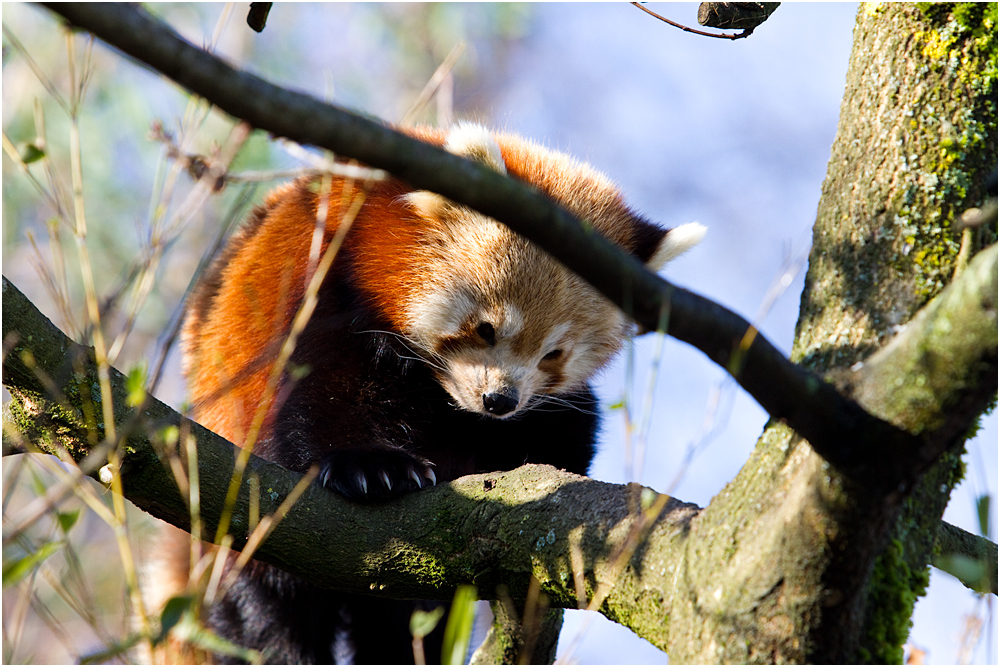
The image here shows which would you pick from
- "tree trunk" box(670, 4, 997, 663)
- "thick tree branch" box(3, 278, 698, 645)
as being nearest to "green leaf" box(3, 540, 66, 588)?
"thick tree branch" box(3, 278, 698, 645)

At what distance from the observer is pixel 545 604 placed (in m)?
2.22

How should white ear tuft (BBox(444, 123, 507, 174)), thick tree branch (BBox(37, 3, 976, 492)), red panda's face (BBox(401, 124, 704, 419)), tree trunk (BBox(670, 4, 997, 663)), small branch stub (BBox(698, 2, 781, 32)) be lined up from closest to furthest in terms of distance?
thick tree branch (BBox(37, 3, 976, 492)), tree trunk (BBox(670, 4, 997, 663)), small branch stub (BBox(698, 2, 781, 32)), white ear tuft (BBox(444, 123, 507, 174)), red panda's face (BBox(401, 124, 704, 419))

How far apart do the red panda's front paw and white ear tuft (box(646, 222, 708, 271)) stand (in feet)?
5.12

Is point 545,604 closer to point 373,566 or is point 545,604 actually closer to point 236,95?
point 373,566

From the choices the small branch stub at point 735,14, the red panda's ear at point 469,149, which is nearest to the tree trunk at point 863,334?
the small branch stub at point 735,14

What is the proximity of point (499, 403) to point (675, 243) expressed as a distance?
3.51ft

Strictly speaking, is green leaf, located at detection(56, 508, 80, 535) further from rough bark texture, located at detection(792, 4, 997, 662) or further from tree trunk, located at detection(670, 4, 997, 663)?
rough bark texture, located at detection(792, 4, 997, 662)

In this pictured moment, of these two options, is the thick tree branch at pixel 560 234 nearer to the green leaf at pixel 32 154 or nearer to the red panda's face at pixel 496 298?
the green leaf at pixel 32 154

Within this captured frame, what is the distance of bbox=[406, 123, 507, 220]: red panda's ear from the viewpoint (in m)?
3.10

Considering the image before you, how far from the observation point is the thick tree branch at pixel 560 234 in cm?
115

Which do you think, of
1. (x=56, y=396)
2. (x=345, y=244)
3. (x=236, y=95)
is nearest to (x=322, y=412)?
(x=345, y=244)

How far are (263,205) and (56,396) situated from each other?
2056mm

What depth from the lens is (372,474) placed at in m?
2.44

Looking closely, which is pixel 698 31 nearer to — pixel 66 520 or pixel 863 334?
pixel 863 334
